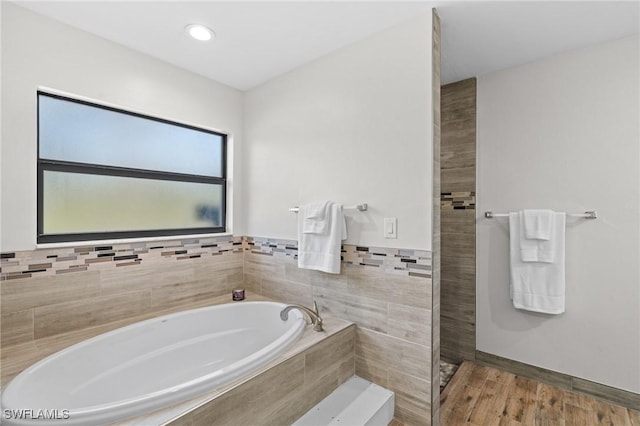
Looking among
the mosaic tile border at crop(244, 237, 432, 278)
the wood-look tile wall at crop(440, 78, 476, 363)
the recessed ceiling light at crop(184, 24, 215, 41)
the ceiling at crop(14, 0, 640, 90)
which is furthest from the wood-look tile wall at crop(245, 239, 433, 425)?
the recessed ceiling light at crop(184, 24, 215, 41)

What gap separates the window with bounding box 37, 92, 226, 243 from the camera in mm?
1910

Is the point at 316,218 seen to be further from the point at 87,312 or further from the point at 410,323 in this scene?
the point at 87,312

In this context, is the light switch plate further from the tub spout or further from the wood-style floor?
the wood-style floor

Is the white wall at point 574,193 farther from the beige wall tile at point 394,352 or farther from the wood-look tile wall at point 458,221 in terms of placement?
the beige wall tile at point 394,352

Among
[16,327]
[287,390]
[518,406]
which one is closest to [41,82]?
[16,327]

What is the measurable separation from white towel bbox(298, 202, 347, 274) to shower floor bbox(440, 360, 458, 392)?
1241 millimetres

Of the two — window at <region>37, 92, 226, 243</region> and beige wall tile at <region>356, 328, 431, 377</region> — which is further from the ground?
window at <region>37, 92, 226, 243</region>

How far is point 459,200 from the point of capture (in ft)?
8.58

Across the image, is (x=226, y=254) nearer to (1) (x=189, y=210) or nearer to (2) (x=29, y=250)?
(1) (x=189, y=210)

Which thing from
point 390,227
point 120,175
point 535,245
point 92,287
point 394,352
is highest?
point 120,175

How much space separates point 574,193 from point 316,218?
180 centimetres

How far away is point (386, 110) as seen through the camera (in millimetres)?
1900

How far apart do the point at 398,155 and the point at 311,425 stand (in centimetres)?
156

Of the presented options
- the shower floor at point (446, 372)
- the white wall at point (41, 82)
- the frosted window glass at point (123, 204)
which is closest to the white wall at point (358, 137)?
the frosted window glass at point (123, 204)
